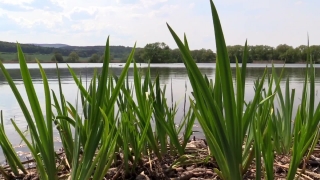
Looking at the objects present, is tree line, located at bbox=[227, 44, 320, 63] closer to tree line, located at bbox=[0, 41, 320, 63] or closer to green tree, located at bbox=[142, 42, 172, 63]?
tree line, located at bbox=[0, 41, 320, 63]

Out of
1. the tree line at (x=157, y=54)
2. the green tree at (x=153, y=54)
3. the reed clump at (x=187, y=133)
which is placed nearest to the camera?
Result: the reed clump at (x=187, y=133)

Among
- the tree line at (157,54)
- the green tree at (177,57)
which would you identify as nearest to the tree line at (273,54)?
the tree line at (157,54)

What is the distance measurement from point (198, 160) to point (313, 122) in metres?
0.38

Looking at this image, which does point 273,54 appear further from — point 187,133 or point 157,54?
point 157,54

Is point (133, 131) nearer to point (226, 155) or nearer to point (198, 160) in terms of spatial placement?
point (198, 160)

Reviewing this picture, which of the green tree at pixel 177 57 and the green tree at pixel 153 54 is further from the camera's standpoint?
the green tree at pixel 153 54

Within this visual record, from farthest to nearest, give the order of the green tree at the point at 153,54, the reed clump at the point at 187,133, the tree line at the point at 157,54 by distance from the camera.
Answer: the green tree at the point at 153,54, the tree line at the point at 157,54, the reed clump at the point at 187,133

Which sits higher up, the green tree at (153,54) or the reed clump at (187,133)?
the green tree at (153,54)

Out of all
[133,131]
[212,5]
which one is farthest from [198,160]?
[212,5]

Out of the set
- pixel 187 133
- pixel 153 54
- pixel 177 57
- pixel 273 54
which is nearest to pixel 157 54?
pixel 177 57

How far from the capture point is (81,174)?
33.2 inches

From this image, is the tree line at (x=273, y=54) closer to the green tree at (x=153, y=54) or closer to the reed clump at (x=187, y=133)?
the reed clump at (x=187, y=133)

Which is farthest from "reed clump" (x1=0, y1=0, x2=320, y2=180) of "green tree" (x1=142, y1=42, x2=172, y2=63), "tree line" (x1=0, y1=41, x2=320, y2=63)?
"green tree" (x1=142, y1=42, x2=172, y2=63)

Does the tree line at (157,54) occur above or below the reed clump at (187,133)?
above
